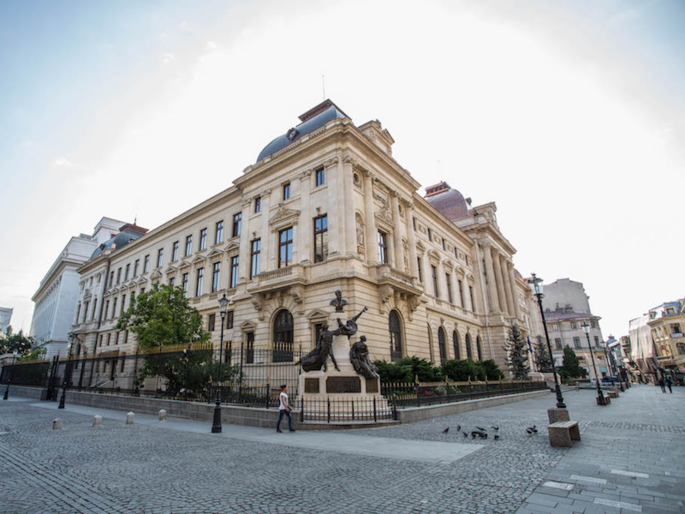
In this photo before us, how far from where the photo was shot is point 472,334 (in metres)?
39.9

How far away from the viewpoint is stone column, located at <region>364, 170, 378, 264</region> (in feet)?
77.9

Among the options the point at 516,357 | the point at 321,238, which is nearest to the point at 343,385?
the point at 321,238

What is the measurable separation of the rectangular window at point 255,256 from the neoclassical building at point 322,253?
0.08m

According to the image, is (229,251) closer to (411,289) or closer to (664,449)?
(411,289)

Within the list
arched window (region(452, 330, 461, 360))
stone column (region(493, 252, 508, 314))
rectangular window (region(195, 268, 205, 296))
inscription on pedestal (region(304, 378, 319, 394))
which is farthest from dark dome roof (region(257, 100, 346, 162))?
stone column (region(493, 252, 508, 314))

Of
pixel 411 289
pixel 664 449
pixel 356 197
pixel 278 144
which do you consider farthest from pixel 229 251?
pixel 664 449

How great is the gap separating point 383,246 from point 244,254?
10702 mm

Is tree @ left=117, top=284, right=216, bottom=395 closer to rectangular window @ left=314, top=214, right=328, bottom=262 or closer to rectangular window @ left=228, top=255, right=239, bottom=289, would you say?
rectangular window @ left=228, top=255, right=239, bottom=289

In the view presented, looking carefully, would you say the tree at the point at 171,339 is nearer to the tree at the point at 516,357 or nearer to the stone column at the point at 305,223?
the stone column at the point at 305,223

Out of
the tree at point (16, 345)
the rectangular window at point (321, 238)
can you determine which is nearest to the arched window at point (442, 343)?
the rectangular window at point (321, 238)

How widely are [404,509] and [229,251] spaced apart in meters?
28.1

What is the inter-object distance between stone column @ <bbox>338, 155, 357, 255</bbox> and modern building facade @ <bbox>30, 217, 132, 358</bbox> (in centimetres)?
5096

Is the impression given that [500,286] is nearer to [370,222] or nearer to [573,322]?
[370,222]

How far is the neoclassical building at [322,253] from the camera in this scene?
22656 mm
